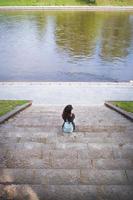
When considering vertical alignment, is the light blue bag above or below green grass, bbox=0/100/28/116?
above

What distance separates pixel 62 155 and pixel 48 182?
135cm

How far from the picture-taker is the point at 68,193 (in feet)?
20.3

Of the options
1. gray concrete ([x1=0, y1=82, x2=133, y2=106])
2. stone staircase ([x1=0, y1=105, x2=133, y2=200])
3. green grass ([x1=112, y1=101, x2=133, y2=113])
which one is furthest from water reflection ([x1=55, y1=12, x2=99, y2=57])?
stone staircase ([x1=0, y1=105, x2=133, y2=200])

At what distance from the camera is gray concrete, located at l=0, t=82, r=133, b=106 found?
1573 centimetres

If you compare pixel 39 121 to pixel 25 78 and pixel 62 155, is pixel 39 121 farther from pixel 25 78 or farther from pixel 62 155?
pixel 25 78

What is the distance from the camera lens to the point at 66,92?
55.4 ft

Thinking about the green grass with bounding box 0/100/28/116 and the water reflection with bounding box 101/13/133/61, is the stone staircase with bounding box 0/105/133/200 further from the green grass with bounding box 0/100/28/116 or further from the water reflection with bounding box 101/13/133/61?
the water reflection with bounding box 101/13/133/61

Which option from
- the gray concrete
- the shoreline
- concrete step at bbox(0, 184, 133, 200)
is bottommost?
the shoreline

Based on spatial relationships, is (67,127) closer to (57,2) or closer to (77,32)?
(77,32)

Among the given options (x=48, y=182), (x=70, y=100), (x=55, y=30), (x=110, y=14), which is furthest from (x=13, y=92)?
(x=110, y=14)

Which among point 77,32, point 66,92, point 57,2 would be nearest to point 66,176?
point 66,92

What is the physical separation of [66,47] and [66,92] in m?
14.8

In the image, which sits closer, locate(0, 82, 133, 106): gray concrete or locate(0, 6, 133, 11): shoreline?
locate(0, 82, 133, 106): gray concrete

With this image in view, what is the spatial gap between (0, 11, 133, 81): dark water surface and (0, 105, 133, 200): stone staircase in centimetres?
1227
